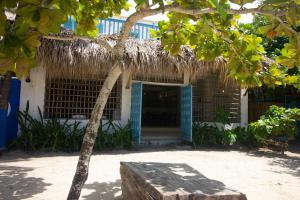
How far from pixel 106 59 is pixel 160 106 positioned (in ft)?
22.5

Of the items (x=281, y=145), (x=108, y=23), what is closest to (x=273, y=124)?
(x=281, y=145)

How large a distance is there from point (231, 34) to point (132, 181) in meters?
1.92

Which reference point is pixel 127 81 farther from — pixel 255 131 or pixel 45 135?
pixel 255 131

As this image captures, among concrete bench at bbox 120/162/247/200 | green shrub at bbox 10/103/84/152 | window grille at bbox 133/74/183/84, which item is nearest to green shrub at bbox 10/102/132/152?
green shrub at bbox 10/103/84/152

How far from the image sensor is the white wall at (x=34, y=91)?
23.4ft

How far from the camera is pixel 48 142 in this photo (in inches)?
264

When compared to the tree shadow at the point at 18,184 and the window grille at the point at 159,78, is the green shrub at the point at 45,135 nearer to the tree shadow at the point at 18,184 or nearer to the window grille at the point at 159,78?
the tree shadow at the point at 18,184

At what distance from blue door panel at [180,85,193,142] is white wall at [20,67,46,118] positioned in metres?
3.93

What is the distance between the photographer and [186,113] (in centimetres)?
830

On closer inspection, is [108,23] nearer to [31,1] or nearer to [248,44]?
[248,44]

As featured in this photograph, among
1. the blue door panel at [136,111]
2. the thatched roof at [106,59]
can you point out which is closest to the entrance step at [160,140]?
the blue door panel at [136,111]

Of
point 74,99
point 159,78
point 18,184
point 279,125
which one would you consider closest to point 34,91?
point 74,99

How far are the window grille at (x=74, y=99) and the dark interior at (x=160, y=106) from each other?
4.76 m

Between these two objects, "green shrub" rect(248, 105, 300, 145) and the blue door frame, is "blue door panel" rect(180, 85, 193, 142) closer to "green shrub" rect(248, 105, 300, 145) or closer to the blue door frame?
"green shrub" rect(248, 105, 300, 145)
